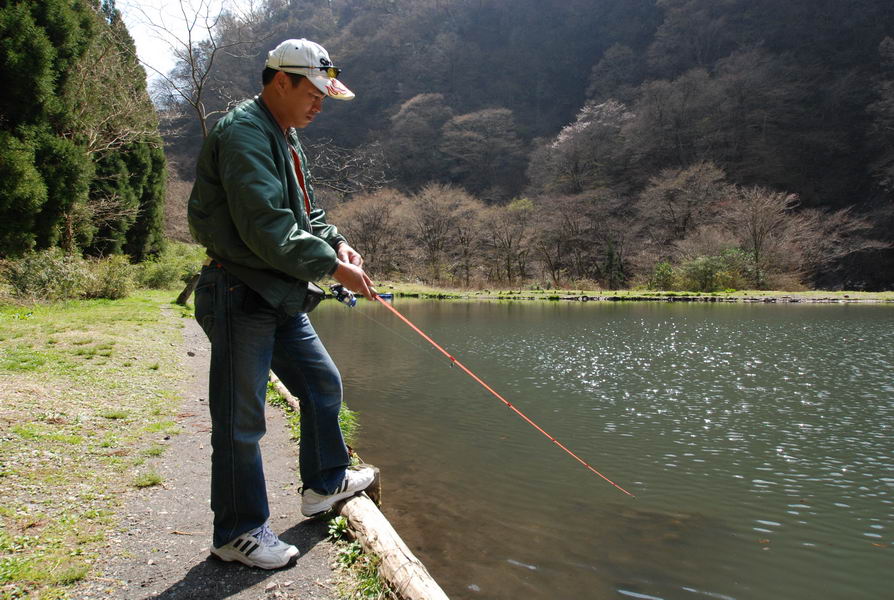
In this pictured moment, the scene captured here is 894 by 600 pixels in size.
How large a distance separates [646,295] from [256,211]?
28.3m

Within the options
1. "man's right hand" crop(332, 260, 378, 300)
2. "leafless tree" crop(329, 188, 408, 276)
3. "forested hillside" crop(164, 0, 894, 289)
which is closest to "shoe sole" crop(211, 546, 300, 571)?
"man's right hand" crop(332, 260, 378, 300)

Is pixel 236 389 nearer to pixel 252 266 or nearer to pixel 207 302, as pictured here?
pixel 207 302

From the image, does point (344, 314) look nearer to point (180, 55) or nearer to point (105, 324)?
point (180, 55)

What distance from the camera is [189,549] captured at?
7.27ft

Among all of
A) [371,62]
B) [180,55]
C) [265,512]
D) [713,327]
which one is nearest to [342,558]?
[265,512]

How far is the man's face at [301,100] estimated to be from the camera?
2.10m

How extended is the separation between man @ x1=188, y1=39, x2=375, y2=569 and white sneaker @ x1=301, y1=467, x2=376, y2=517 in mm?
325

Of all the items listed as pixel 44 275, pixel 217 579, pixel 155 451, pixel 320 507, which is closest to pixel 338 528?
pixel 320 507

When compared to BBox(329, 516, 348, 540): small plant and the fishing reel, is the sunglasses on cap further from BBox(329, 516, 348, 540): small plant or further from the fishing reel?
BBox(329, 516, 348, 540): small plant

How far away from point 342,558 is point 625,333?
12296 mm

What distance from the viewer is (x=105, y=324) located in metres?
8.57

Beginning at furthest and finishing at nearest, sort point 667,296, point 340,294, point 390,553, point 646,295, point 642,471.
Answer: point 646,295, point 667,296, point 642,471, point 340,294, point 390,553

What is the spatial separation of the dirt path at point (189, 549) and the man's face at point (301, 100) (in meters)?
1.66

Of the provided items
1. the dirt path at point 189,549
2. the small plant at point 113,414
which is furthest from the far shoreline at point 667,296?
the dirt path at point 189,549
